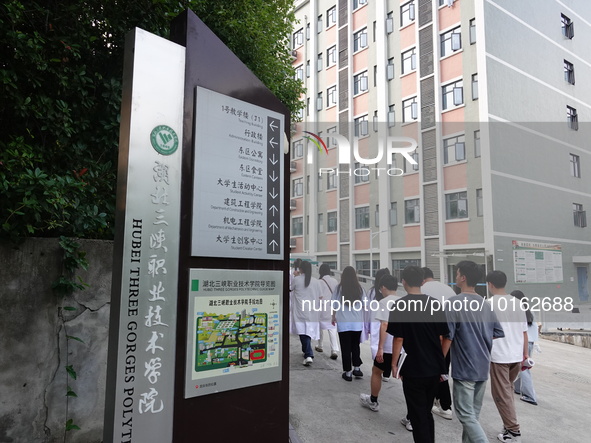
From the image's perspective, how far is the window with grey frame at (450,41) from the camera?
61.4 ft

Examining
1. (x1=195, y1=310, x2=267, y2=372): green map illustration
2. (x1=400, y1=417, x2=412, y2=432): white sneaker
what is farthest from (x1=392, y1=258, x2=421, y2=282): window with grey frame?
(x1=195, y1=310, x2=267, y2=372): green map illustration

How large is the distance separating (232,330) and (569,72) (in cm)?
2538

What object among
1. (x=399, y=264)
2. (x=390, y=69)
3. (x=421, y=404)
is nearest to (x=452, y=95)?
(x=390, y=69)

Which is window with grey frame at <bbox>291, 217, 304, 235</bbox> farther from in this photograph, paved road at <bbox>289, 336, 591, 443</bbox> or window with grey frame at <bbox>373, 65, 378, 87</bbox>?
paved road at <bbox>289, 336, 591, 443</bbox>

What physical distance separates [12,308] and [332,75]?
25.9m

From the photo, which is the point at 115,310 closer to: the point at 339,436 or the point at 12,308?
the point at 12,308

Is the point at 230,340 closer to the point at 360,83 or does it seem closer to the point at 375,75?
the point at 375,75

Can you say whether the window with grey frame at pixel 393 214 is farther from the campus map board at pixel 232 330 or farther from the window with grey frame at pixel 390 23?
the campus map board at pixel 232 330

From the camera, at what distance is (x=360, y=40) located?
24469 mm

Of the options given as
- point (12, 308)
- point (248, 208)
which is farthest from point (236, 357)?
point (12, 308)

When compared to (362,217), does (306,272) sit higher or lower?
lower

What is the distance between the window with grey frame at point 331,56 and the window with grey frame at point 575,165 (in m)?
14.1

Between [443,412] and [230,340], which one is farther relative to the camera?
[443,412]

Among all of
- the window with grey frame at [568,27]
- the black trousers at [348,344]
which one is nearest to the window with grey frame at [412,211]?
the window with grey frame at [568,27]
